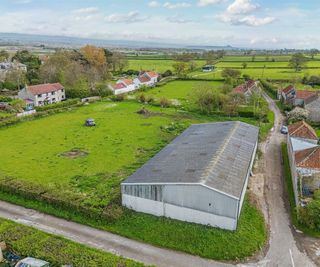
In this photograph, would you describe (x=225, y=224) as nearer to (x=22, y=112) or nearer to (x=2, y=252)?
(x=2, y=252)

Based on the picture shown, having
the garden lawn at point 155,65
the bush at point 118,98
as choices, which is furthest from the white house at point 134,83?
the garden lawn at point 155,65

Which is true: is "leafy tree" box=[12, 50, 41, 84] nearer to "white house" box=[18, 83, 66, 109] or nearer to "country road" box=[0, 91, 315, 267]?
"white house" box=[18, 83, 66, 109]

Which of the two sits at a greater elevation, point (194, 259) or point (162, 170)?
point (162, 170)

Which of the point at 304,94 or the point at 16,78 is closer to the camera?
the point at 304,94

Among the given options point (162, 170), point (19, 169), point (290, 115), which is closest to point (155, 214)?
point (162, 170)

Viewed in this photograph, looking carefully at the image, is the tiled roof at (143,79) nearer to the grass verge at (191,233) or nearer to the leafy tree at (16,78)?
the leafy tree at (16,78)

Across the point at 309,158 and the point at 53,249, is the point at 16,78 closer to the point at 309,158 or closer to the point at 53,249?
the point at 53,249

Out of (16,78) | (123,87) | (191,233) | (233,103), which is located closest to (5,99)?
(16,78)
